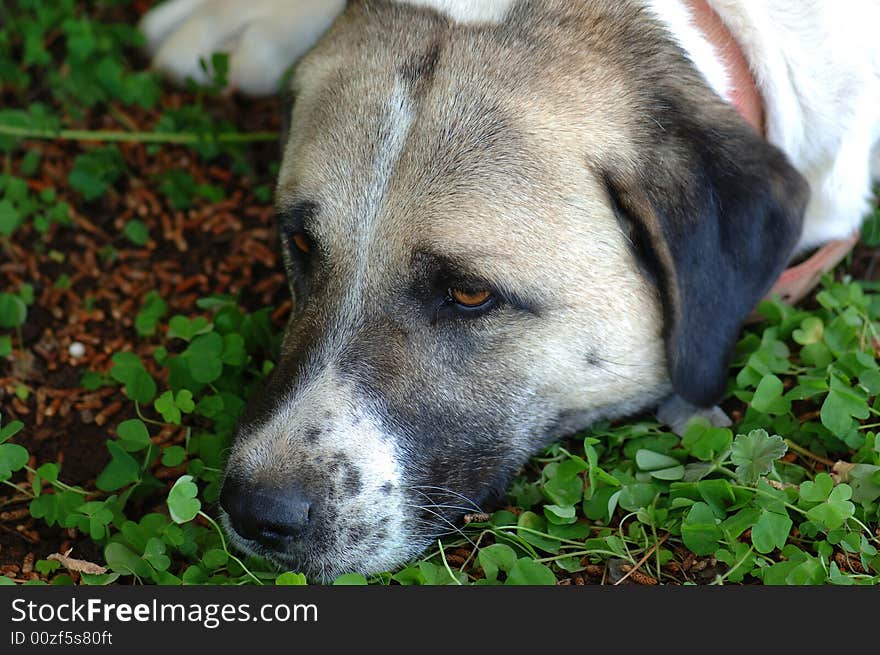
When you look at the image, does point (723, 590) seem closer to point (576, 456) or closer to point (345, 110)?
point (576, 456)

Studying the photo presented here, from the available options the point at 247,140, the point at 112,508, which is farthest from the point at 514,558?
the point at 247,140

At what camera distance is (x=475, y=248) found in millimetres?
2830

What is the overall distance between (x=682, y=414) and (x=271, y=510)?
1.28 m

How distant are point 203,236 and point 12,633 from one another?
187 centimetres

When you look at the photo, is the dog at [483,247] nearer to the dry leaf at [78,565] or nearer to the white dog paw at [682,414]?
the white dog paw at [682,414]

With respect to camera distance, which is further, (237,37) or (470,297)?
(237,37)

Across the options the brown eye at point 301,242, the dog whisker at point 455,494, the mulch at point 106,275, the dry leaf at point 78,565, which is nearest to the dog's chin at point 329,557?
the dog whisker at point 455,494

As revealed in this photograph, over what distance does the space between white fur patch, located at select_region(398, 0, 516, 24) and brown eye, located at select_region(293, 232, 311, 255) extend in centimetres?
73

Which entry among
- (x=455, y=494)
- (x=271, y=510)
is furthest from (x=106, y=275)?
(x=455, y=494)

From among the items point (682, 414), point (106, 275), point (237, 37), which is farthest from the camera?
point (237, 37)

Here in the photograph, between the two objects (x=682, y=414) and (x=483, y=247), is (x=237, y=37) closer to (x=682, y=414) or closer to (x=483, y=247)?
(x=483, y=247)

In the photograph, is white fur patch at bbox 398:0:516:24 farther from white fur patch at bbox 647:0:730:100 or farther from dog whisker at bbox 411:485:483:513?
dog whisker at bbox 411:485:483:513

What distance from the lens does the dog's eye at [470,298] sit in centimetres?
288

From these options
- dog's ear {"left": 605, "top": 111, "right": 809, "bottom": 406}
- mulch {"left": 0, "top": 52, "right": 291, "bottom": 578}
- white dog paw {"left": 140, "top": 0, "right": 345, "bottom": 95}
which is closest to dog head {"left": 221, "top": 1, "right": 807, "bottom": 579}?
dog's ear {"left": 605, "top": 111, "right": 809, "bottom": 406}
